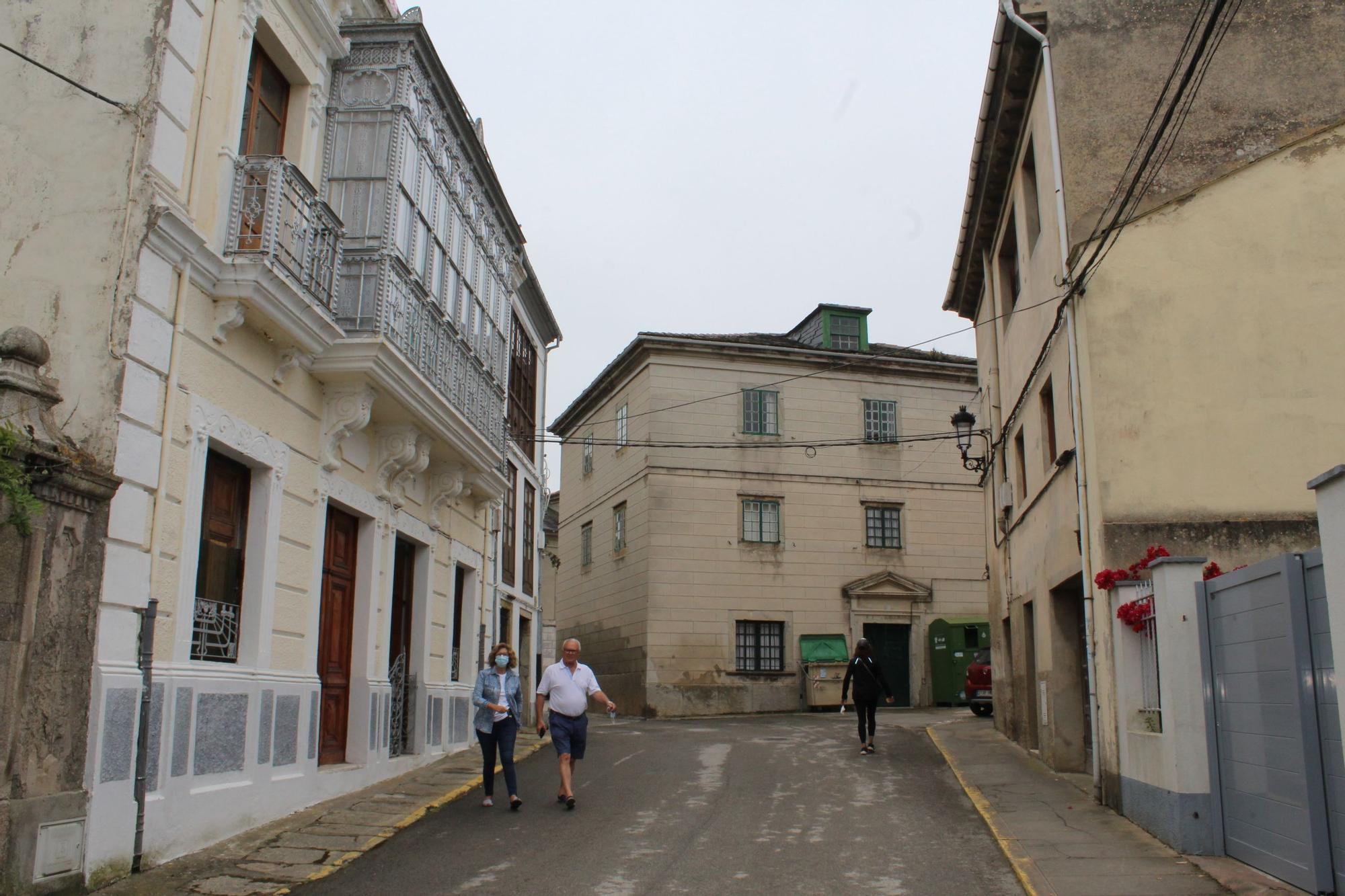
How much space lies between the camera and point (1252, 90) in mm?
11523

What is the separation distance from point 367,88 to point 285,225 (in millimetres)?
2649

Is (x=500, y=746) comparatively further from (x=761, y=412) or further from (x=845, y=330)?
(x=845, y=330)

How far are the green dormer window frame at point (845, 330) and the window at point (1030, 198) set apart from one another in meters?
16.8

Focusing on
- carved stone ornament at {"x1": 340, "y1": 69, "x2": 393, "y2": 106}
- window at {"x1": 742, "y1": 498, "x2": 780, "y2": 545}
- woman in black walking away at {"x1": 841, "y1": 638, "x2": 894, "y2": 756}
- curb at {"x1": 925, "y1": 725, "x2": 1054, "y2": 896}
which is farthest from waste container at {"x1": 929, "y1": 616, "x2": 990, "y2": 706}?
carved stone ornament at {"x1": 340, "y1": 69, "x2": 393, "y2": 106}

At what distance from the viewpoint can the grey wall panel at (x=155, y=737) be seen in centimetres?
770

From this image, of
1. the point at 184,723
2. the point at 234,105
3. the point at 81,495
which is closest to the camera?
the point at 81,495

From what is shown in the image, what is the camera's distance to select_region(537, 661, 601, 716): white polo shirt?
35.9 feet

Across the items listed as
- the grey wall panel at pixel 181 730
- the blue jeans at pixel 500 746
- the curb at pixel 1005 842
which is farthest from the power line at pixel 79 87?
the curb at pixel 1005 842

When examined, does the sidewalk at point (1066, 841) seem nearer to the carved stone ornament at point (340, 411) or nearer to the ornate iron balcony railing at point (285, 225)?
the carved stone ornament at point (340, 411)

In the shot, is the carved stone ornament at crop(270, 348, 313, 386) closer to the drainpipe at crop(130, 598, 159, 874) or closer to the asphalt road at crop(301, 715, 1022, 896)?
the drainpipe at crop(130, 598, 159, 874)

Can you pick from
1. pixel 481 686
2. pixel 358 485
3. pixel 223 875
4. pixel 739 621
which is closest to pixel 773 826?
pixel 481 686

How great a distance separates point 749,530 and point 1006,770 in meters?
16.3

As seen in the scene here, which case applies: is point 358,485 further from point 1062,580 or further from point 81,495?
point 1062,580

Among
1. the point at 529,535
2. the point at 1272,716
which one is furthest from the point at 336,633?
the point at 529,535
